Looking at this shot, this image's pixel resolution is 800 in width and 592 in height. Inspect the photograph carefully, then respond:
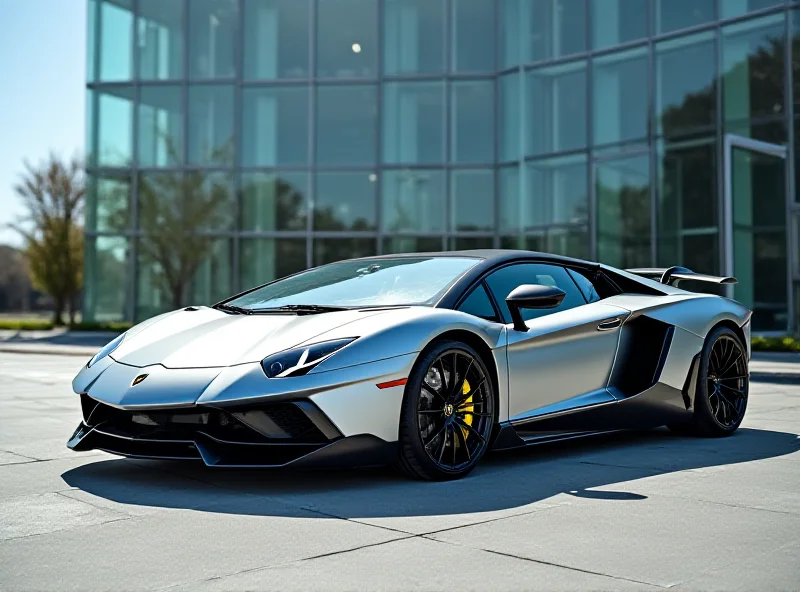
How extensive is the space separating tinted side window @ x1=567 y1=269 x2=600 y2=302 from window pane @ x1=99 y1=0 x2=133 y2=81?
79.8 feet

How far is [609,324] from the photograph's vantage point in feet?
20.6

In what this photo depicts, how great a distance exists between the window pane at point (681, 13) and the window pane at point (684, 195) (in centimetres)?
254

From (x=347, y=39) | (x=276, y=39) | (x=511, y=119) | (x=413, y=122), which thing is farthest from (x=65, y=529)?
(x=276, y=39)

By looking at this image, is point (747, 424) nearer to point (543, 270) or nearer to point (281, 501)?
point (543, 270)

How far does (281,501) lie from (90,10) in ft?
89.2

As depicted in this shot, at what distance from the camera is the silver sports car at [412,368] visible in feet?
15.6

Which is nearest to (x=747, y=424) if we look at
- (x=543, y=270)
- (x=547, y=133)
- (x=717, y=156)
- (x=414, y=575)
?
(x=543, y=270)

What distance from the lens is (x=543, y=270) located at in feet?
20.7

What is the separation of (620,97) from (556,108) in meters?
1.86

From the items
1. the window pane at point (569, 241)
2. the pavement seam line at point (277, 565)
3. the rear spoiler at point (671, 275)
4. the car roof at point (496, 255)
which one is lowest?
the pavement seam line at point (277, 565)

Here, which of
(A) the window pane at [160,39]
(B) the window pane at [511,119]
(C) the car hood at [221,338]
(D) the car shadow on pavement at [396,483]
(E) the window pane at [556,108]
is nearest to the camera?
(D) the car shadow on pavement at [396,483]

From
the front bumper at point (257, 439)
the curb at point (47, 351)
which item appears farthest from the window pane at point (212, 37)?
the front bumper at point (257, 439)

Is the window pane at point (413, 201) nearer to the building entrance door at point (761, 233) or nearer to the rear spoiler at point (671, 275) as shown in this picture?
the building entrance door at point (761, 233)

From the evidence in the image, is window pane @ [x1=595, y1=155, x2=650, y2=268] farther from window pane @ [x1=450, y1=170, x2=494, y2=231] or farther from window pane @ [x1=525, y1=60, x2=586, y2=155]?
window pane @ [x1=450, y1=170, x2=494, y2=231]
